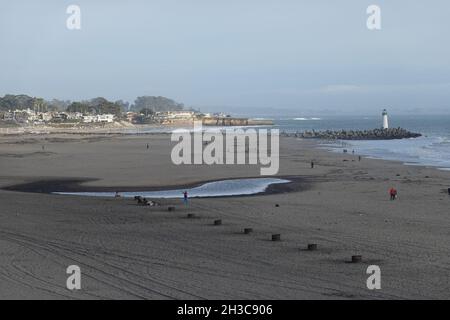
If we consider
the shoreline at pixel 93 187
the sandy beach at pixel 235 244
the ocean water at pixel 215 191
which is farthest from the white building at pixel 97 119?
the sandy beach at pixel 235 244

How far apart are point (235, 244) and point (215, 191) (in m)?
13.0

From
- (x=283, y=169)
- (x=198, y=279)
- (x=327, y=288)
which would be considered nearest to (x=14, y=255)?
(x=198, y=279)

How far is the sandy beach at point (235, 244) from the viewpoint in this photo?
1239 cm

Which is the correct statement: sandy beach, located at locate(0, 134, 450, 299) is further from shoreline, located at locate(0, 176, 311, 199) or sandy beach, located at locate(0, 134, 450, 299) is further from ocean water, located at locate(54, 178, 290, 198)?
ocean water, located at locate(54, 178, 290, 198)

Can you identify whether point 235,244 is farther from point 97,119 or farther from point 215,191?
Answer: point 97,119

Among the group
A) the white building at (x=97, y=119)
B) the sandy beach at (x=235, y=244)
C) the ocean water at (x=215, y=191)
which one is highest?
the white building at (x=97, y=119)

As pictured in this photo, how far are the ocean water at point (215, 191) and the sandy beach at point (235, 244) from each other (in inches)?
66.7

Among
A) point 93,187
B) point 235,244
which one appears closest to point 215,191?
point 93,187

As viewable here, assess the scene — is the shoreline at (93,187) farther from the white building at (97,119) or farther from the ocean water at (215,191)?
the white building at (97,119)

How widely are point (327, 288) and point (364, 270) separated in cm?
179

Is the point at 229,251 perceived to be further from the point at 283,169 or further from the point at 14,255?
the point at 283,169

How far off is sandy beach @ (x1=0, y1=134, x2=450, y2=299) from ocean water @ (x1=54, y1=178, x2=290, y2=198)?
1695 millimetres

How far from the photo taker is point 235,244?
1695 cm

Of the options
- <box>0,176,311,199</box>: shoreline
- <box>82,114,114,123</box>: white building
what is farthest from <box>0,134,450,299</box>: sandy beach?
<box>82,114,114,123</box>: white building
